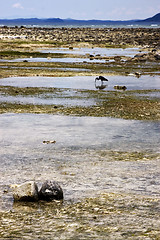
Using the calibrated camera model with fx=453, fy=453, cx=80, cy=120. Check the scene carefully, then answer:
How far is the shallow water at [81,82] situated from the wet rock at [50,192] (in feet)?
65.6

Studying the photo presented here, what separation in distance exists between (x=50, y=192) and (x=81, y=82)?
23.4 meters

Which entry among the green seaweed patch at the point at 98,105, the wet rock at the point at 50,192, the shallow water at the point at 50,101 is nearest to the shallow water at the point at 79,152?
the wet rock at the point at 50,192

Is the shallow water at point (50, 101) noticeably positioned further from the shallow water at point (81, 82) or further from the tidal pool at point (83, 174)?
the shallow water at point (81, 82)

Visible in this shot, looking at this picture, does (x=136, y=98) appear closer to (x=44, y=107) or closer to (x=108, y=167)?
(x=44, y=107)

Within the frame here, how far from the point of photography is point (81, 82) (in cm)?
3428

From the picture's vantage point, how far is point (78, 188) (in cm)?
1226

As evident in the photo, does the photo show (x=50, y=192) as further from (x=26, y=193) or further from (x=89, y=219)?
(x=89, y=219)

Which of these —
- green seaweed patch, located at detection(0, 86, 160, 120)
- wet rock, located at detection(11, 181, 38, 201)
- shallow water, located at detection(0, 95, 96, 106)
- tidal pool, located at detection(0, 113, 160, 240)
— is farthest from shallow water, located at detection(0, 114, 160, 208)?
shallow water, located at detection(0, 95, 96, 106)

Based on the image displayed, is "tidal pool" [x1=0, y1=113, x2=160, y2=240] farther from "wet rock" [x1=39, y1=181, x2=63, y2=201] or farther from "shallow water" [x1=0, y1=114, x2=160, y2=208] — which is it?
"wet rock" [x1=39, y1=181, x2=63, y2=201]

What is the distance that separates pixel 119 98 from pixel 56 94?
4122 millimetres

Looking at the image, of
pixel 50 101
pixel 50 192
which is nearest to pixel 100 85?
pixel 50 101

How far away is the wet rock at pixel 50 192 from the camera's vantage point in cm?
1134

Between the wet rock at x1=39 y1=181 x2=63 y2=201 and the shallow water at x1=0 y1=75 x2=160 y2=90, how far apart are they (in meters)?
20.0

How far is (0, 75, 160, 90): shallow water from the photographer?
1266 inches
